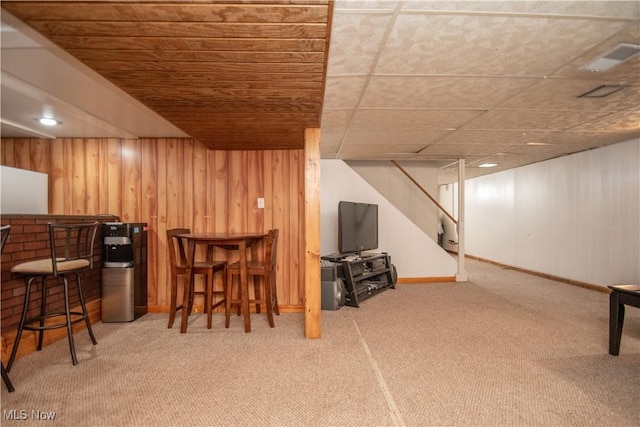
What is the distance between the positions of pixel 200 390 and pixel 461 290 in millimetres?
3953

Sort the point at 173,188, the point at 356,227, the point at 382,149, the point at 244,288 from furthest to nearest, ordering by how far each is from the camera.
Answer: the point at 382,149 < the point at 356,227 < the point at 173,188 < the point at 244,288

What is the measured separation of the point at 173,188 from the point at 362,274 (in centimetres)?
261

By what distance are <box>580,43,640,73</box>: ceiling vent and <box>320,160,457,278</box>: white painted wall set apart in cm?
350

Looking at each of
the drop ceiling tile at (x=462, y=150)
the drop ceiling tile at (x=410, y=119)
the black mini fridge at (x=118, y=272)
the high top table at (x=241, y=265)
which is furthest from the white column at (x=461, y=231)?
the black mini fridge at (x=118, y=272)

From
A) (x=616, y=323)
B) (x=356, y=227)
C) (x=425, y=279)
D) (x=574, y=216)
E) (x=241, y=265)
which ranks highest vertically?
(x=574, y=216)

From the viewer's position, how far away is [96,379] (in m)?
2.15

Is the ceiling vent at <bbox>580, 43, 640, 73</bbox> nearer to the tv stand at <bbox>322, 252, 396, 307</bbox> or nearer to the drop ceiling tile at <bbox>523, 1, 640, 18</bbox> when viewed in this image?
the drop ceiling tile at <bbox>523, 1, 640, 18</bbox>

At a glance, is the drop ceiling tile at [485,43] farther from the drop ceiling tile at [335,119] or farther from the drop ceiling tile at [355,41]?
the drop ceiling tile at [335,119]

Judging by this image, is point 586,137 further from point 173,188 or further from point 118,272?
point 118,272

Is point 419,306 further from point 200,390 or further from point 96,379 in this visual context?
point 96,379

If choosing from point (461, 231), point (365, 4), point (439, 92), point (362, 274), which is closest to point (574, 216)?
point (461, 231)

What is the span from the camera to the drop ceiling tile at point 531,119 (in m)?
3.13

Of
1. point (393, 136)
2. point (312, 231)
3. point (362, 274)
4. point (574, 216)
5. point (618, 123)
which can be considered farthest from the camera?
point (574, 216)

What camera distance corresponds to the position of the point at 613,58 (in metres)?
2.08
